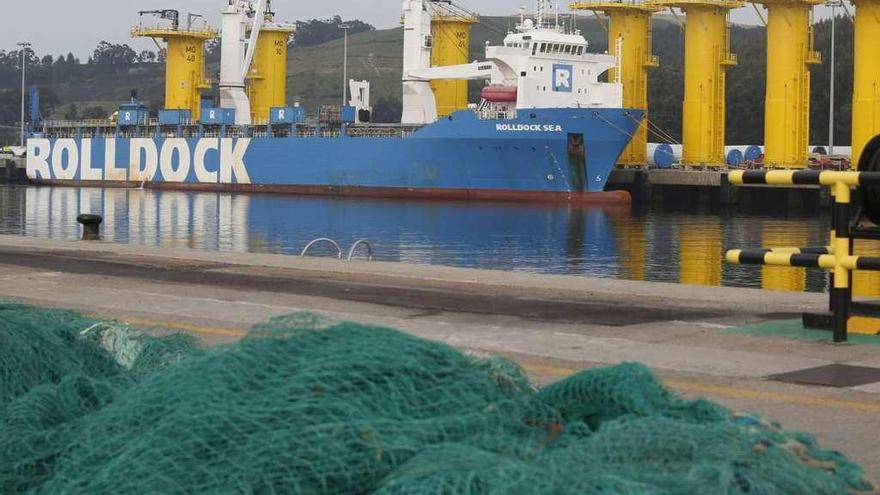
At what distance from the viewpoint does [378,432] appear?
11.9ft

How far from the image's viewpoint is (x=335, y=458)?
3494mm

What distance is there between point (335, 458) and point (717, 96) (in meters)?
67.2

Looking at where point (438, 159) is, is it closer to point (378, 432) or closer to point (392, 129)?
point (392, 129)

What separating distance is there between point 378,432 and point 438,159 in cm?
6398

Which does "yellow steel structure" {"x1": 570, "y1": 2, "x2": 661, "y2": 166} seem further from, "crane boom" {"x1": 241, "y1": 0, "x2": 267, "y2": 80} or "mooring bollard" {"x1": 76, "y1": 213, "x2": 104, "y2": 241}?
"mooring bollard" {"x1": 76, "y1": 213, "x2": 104, "y2": 241}

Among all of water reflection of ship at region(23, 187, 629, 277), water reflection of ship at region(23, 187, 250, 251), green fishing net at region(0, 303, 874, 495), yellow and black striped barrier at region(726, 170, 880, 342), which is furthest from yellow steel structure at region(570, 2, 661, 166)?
green fishing net at region(0, 303, 874, 495)

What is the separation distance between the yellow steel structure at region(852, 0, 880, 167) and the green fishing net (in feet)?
179

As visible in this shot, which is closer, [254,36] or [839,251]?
[839,251]

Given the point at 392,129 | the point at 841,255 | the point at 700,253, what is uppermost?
the point at 392,129

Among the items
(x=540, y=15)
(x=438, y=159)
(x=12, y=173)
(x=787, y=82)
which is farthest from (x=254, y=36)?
(x=12, y=173)

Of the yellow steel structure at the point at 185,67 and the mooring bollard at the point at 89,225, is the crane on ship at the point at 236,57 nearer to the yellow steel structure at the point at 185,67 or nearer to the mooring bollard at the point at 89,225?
the yellow steel structure at the point at 185,67

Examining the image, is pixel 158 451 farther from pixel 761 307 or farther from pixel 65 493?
pixel 761 307

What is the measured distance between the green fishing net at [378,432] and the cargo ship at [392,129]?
59878 mm

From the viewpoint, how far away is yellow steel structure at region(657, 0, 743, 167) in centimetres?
6738
